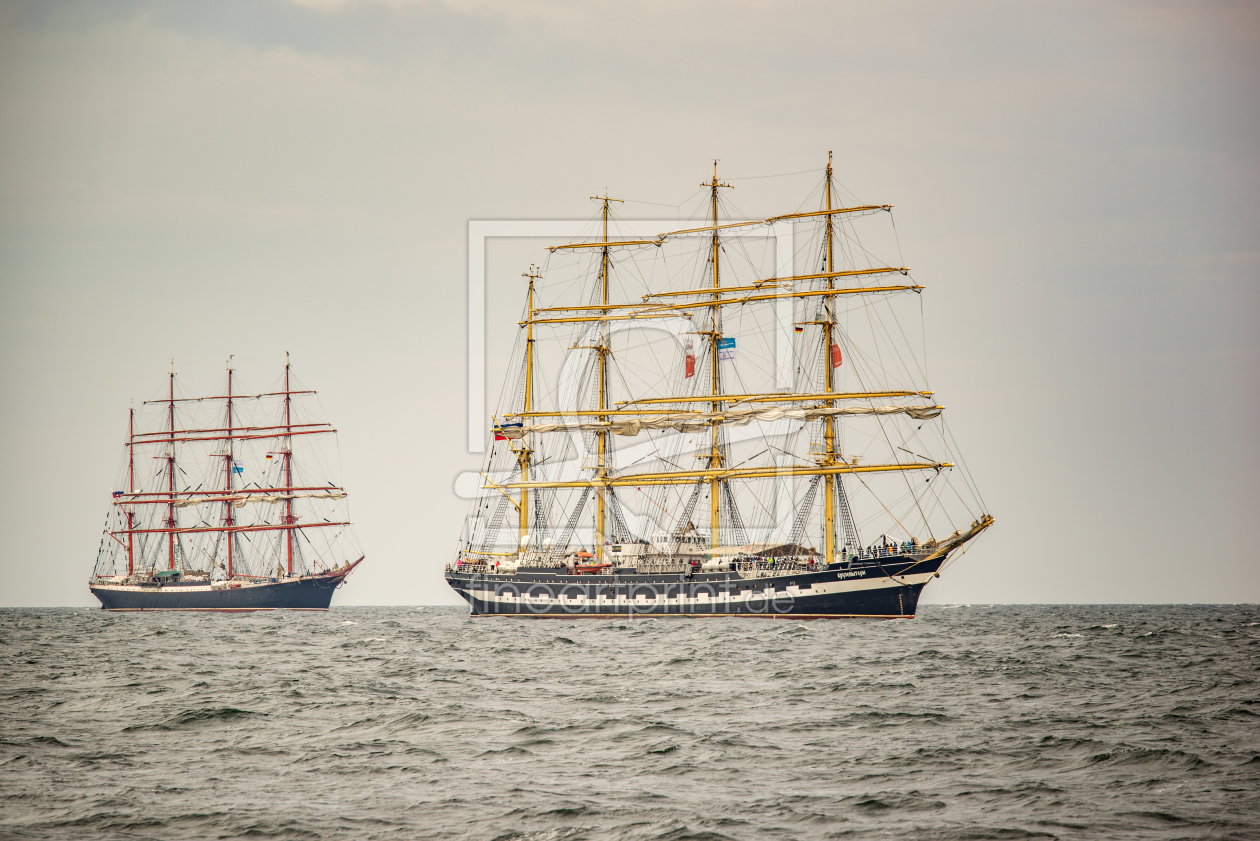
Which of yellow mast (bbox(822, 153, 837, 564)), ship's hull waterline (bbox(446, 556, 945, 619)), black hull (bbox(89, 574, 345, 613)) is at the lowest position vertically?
black hull (bbox(89, 574, 345, 613))

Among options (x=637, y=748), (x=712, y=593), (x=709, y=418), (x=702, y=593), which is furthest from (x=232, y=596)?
(x=637, y=748)

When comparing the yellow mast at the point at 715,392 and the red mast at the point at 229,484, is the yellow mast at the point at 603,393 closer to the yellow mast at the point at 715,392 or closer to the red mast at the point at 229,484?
the yellow mast at the point at 715,392

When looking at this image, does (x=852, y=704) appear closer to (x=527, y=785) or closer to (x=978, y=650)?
(x=527, y=785)

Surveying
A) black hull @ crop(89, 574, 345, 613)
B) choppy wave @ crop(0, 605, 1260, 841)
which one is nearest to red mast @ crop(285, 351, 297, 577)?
black hull @ crop(89, 574, 345, 613)

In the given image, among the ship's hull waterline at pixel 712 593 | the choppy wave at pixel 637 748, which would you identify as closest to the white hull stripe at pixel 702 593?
the ship's hull waterline at pixel 712 593

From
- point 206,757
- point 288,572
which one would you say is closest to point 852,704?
point 206,757

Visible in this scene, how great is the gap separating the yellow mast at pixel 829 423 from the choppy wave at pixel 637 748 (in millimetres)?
34860

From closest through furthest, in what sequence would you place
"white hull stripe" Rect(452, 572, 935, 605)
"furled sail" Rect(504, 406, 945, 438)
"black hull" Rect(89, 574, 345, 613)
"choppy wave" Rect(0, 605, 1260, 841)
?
"choppy wave" Rect(0, 605, 1260, 841) < "white hull stripe" Rect(452, 572, 935, 605) < "furled sail" Rect(504, 406, 945, 438) < "black hull" Rect(89, 574, 345, 613)

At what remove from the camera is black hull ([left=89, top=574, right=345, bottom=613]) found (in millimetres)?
140500

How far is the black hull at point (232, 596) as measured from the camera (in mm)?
140500

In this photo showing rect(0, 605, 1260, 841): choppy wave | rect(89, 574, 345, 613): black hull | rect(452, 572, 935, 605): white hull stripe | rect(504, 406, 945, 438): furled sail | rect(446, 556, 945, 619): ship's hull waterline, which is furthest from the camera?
rect(89, 574, 345, 613): black hull

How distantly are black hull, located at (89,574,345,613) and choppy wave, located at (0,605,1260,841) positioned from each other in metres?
92.9

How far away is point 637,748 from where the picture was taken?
27.4 m

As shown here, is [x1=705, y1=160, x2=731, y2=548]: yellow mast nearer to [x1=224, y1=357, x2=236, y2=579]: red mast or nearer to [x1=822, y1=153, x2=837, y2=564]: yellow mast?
[x1=822, y1=153, x2=837, y2=564]: yellow mast
